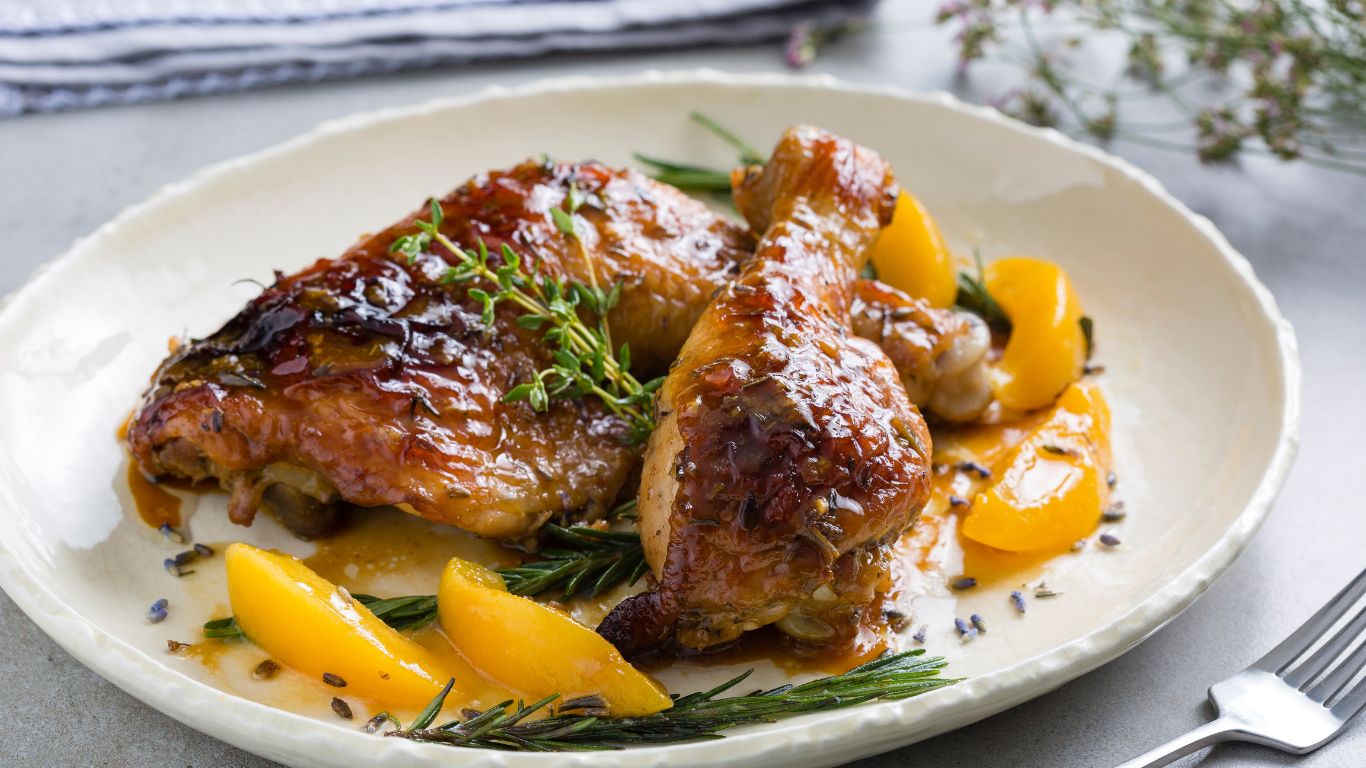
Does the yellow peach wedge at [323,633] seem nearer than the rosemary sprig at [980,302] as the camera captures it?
Yes

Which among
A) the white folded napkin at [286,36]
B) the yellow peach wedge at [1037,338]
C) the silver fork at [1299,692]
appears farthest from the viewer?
the white folded napkin at [286,36]

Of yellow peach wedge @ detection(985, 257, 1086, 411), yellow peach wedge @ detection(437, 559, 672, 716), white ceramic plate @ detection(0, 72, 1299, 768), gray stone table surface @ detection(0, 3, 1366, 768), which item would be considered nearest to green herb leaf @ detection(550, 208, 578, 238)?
yellow peach wedge @ detection(437, 559, 672, 716)

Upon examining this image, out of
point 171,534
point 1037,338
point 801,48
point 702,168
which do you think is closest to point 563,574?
point 171,534

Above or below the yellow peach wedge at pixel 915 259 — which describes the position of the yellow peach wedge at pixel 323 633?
below

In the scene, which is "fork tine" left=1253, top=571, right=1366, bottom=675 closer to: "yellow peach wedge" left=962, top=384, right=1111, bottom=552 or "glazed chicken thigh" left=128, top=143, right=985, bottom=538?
"yellow peach wedge" left=962, top=384, right=1111, bottom=552

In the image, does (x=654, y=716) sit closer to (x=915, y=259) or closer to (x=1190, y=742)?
(x=1190, y=742)

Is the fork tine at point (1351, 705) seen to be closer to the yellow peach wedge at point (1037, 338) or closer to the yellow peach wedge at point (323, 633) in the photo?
the yellow peach wedge at point (1037, 338)

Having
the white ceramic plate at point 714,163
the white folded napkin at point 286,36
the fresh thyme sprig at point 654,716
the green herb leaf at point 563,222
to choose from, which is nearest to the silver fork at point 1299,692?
the white ceramic plate at point 714,163
